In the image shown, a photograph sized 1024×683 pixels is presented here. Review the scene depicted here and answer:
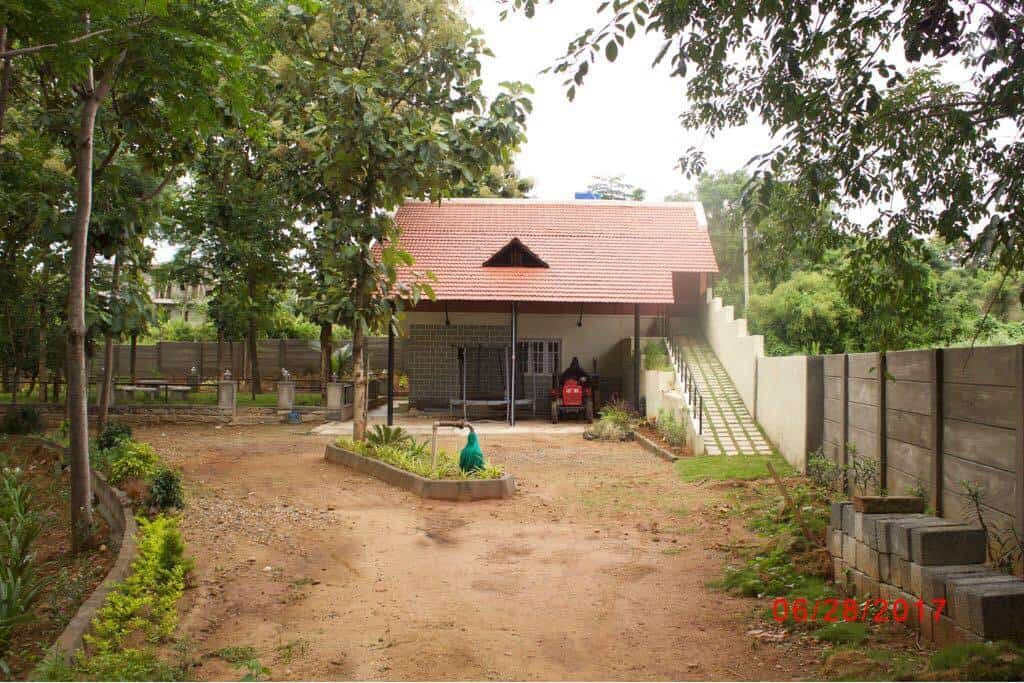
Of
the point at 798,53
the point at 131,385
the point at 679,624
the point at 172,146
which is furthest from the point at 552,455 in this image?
the point at 131,385

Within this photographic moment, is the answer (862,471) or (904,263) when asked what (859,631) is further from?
(862,471)

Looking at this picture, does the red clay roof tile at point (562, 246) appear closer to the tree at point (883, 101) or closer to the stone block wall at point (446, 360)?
the stone block wall at point (446, 360)

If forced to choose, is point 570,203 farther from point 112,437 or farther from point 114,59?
point 114,59

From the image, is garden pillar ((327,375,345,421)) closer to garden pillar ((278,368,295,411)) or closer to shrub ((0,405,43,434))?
garden pillar ((278,368,295,411))

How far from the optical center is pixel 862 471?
8.87 m

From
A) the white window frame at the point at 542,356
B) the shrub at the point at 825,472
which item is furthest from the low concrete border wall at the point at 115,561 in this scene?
the white window frame at the point at 542,356

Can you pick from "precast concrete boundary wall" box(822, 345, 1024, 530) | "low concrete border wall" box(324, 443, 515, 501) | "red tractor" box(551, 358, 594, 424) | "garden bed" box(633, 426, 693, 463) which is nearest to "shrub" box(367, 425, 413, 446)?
"low concrete border wall" box(324, 443, 515, 501)

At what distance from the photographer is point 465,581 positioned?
7.34 meters

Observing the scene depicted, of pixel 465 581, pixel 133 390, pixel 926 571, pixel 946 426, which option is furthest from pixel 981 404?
pixel 133 390

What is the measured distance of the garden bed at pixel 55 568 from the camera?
565 cm

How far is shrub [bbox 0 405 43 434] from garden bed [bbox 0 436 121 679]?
477cm

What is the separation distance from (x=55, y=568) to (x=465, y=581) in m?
3.88

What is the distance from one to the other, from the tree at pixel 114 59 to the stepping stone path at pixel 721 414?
32.3 feet

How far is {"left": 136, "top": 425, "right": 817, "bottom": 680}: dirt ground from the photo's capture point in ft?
17.4
